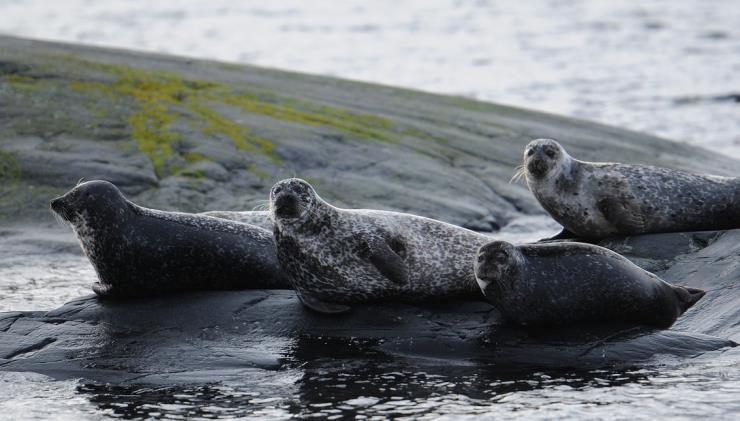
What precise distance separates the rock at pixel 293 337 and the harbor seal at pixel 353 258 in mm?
142

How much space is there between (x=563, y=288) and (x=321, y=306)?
5.37ft

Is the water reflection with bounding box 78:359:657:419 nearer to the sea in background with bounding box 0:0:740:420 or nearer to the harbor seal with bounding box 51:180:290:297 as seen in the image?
the sea in background with bounding box 0:0:740:420

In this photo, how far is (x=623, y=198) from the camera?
409 inches

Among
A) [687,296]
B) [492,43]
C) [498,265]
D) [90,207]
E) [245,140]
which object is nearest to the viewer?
[498,265]

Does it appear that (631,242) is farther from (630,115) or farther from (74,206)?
(630,115)

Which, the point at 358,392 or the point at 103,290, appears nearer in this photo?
the point at 358,392

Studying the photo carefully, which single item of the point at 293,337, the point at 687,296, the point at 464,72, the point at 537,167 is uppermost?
the point at 464,72

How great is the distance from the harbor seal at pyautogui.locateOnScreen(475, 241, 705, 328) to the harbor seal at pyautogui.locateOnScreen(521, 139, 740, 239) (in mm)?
2344

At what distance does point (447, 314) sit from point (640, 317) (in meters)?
1.27

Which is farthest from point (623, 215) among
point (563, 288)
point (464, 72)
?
point (464, 72)

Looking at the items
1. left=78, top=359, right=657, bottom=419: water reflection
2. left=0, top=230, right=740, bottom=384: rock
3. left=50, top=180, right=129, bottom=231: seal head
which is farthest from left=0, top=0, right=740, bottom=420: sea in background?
left=50, top=180, right=129, bottom=231: seal head

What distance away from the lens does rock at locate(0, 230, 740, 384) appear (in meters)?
7.59

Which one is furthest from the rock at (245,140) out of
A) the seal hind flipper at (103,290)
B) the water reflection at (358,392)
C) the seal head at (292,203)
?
the water reflection at (358,392)

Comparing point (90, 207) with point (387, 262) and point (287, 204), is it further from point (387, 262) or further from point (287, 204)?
point (387, 262)
